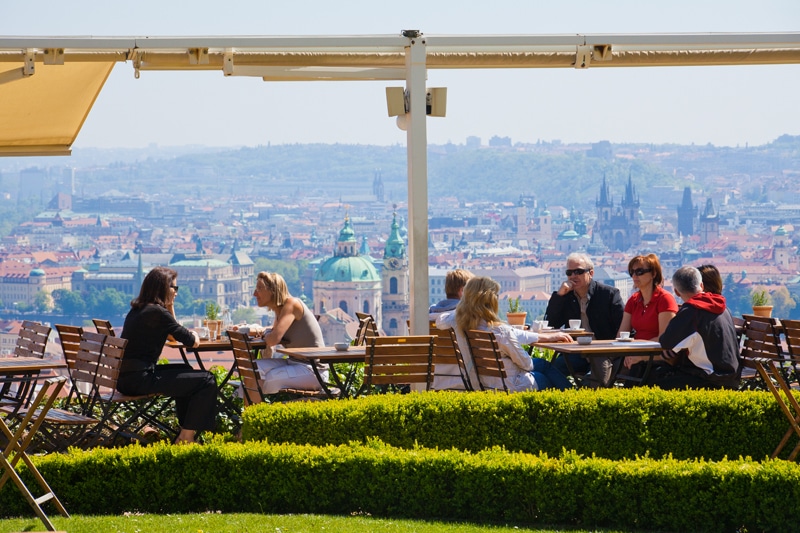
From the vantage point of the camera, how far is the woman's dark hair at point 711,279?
656 centimetres

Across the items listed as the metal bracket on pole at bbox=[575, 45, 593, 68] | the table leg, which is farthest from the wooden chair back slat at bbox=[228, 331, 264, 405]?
the metal bracket on pole at bbox=[575, 45, 593, 68]

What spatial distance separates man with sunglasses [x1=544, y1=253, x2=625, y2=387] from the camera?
7043 mm

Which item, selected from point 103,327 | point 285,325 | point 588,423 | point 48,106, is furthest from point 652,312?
point 48,106

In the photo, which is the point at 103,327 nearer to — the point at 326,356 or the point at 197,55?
the point at 326,356

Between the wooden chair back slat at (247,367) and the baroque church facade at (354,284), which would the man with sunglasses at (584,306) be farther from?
the baroque church facade at (354,284)

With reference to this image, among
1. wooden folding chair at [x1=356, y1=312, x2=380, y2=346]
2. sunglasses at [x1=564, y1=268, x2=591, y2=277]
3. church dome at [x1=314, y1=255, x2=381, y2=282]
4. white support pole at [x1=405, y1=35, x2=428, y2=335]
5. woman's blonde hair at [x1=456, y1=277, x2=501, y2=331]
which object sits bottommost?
church dome at [x1=314, y1=255, x2=381, y2=282]

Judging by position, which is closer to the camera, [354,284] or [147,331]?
[147,331]

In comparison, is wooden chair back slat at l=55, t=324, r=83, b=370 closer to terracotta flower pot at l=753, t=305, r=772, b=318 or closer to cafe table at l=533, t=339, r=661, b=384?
cafe table at l=533, t=339, r=661, b=384

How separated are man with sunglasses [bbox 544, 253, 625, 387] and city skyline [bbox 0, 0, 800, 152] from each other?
87.9 metres

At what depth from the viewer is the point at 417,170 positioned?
20.2 ft

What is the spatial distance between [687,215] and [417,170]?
291ft

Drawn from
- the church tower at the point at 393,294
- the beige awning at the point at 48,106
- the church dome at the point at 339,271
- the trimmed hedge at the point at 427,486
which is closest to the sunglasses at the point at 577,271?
the trimmed hedge at the point at 427,486

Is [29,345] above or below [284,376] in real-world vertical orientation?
above

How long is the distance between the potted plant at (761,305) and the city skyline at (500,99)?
A: 86.0m
